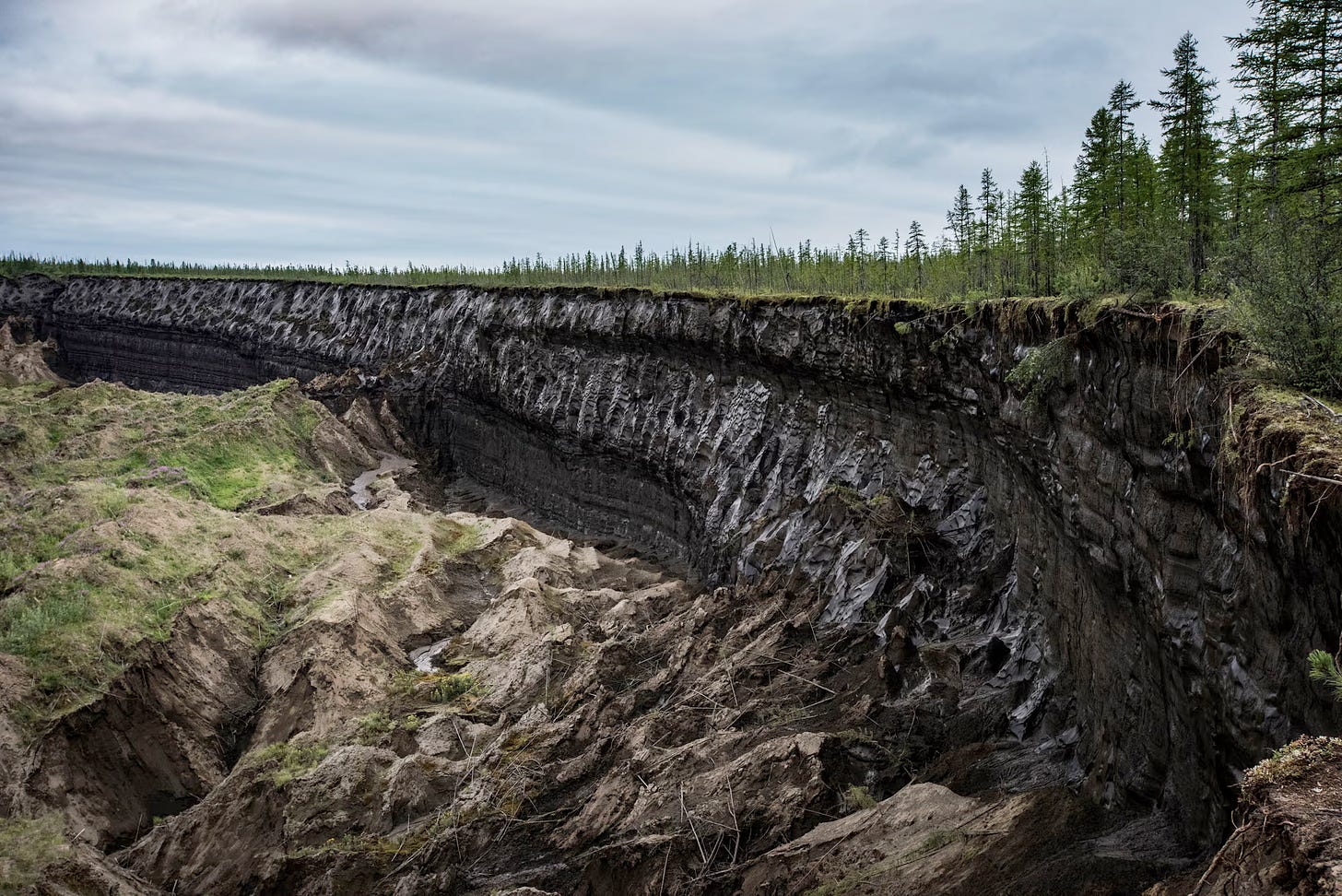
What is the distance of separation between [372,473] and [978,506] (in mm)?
36090

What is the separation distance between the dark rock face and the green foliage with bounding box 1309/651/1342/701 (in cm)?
69

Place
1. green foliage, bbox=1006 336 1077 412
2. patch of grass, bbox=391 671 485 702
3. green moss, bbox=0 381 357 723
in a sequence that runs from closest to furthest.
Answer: green foliage, bbox=1006 336 1077 412 → green moss, bbox=0 381 357 723 → patch of grass, bbox=391 671 485 702

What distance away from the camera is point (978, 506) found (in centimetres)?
1994


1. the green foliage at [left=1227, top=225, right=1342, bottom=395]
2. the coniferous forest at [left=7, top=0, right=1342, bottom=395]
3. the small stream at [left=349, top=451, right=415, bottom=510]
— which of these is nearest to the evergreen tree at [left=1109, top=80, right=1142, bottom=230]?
the coniferous forest at [left=7, top=0, right=1342, bottom=395]

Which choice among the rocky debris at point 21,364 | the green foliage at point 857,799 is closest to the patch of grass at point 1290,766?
the green foliage at point 857,799

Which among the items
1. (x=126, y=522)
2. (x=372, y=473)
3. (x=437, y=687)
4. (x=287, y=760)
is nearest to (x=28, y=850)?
(x=287, y=760)

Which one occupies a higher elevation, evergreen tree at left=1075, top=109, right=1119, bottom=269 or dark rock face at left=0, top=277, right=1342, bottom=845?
evergreen tree at left=1075, top=109, right=1119, bottom=269

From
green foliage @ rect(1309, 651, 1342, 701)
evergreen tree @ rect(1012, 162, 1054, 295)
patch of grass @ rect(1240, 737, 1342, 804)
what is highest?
evergreen tree @ rect(1012, 162, 1054, 295)

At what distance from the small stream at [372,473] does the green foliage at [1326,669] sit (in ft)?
124

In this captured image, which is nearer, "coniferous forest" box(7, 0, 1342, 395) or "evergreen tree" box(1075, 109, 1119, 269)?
"coniferous forest" box(7, 0, 1342, 395)

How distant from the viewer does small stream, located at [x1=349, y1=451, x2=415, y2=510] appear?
4429 centimetres

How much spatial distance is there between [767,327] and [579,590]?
959 cm

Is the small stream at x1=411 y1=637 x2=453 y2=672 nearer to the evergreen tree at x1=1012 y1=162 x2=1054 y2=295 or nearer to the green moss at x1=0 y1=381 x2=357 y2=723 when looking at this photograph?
the green moss at x1=0 y1=381 x2=357 y2=723

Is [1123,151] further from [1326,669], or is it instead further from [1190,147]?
[1326,669]
